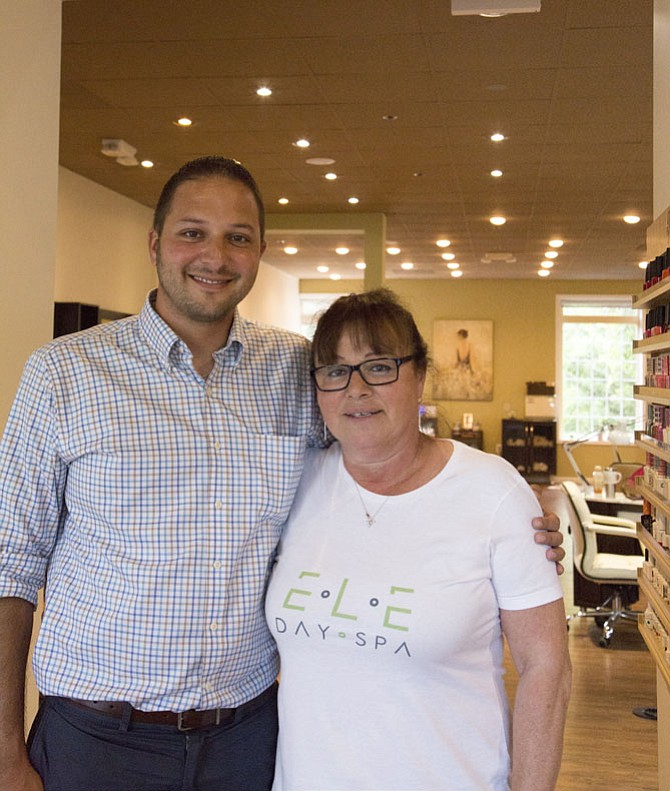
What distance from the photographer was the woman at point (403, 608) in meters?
1.77

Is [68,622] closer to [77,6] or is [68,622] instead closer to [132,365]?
[132,365]

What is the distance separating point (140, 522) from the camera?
1.88 metres

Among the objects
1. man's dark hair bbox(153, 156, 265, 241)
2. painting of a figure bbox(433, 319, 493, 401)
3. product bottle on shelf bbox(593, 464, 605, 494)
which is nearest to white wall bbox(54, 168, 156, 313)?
product bottle on shelf bbox(593, 464, 605, 494)

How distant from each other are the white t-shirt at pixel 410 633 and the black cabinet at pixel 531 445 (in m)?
15.9

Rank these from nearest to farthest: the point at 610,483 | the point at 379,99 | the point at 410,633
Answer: the point at 410,633
the point at 379,99
the point at 610,483

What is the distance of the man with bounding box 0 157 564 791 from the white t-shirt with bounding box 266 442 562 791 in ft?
0.37

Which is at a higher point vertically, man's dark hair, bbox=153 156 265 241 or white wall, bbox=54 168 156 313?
white wall, bbox=54 168 156 313

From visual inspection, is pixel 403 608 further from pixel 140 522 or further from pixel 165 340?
pixel 165 340

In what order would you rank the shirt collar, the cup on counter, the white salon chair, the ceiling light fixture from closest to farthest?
the shirt collar
the ceiling light fixture
the white salon chair
the cup on counter

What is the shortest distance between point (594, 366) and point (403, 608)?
17.9 meters

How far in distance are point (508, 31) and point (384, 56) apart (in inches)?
30.9

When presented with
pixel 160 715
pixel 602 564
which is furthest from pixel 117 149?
pixel 160 715

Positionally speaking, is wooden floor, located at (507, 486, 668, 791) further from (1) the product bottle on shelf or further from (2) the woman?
(2) the woman

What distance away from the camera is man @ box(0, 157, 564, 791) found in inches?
73.6
